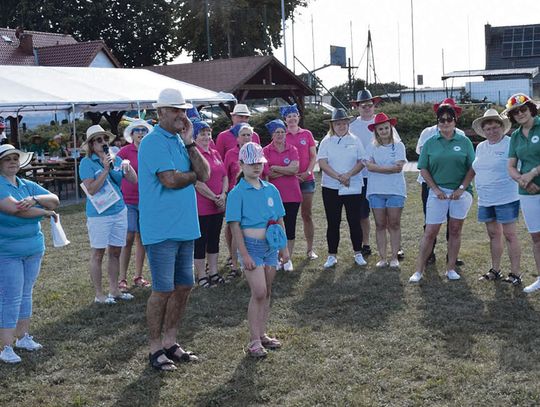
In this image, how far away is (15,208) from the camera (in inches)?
210

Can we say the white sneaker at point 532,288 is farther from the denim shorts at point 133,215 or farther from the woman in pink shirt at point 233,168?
the denim shorts at point 133,215

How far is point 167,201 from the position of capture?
4.96 m

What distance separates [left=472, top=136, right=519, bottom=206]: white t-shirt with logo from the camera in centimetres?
713

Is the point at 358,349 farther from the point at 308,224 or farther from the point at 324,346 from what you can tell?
the point at 308,224

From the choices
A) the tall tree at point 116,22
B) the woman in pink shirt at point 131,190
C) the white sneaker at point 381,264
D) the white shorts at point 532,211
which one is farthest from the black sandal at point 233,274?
the tall tree at point 116,22

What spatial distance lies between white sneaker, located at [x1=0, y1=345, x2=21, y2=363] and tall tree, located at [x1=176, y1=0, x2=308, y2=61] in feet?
123

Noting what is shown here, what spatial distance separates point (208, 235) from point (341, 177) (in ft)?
5.39

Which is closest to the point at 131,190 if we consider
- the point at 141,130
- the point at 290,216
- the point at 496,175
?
the point at 141,130

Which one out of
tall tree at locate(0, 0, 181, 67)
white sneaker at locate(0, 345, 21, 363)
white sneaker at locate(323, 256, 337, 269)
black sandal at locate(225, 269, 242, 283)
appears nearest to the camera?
white sneaker at locate(0, 345, 21, 363)

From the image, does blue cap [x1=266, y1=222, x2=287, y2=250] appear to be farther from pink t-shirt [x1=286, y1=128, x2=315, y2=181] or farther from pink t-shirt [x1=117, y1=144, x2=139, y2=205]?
pink t-shirt [x1=286, y1=128, x2=315, y2=181]

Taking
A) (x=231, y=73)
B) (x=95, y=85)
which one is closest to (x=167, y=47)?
(x=231, y=73)

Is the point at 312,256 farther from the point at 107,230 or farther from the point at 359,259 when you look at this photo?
the point at 107,230

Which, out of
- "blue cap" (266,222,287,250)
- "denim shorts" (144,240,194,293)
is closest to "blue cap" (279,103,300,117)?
"blue cap" (266,222,287,250)

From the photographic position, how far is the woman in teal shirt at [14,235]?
5383 mm
